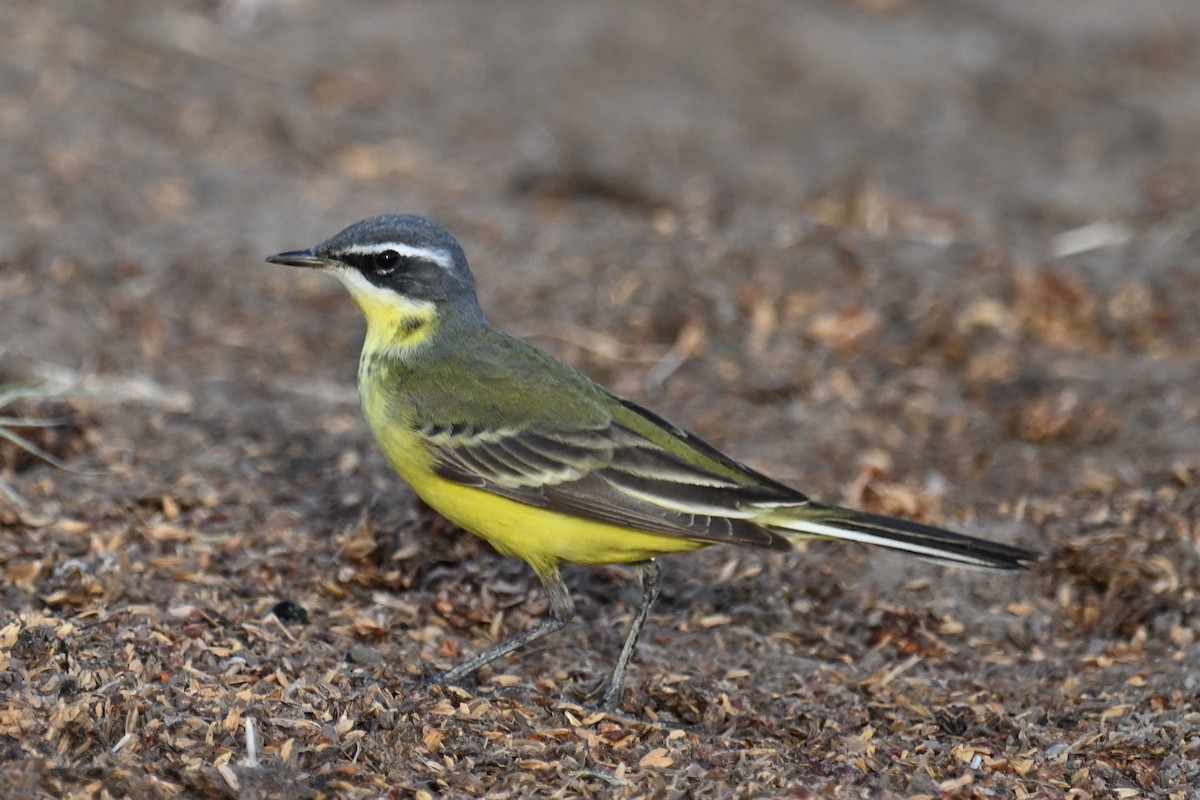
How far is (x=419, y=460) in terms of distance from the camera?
579cm

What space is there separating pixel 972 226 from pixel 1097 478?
4.23 meters

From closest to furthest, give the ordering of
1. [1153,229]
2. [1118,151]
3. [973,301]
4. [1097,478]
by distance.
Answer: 1. [1097,478]
2. [973,301]
3. [1153,229]
4. [1118,151]

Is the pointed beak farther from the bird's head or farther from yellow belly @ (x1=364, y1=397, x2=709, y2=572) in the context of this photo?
yellow belly @ (x1=364, y1=397, x2=709, y2=572)

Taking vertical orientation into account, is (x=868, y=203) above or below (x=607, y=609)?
above

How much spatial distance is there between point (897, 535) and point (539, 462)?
4.66 ft

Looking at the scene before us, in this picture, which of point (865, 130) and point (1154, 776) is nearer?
point (1154, 776)

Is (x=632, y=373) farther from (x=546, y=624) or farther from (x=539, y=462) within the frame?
(x=546, y=624)

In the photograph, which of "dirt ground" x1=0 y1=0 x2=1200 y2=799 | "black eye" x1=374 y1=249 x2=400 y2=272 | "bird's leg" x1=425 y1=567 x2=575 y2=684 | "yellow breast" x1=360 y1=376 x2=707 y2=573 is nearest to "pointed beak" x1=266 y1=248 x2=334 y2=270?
"black eye" x1=374 y1=249 x2=400 y2=272

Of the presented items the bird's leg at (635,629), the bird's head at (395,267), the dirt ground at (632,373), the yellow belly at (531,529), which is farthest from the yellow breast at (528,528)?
the bird's head at (395,267)

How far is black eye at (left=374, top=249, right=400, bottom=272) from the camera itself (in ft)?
20.4

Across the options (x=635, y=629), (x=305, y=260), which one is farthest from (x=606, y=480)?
(x=305, y=260)

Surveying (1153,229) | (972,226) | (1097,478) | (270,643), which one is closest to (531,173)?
(972,226)

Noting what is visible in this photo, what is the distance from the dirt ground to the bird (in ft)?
1.85

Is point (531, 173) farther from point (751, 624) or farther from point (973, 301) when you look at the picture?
point (751, 624)
